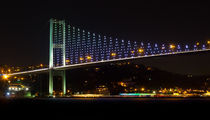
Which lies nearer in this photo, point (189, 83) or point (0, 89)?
point (0, 89)

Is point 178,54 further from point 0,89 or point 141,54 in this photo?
point 0,89

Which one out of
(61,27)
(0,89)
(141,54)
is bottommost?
(0,89)

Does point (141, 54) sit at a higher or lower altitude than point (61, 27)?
lower

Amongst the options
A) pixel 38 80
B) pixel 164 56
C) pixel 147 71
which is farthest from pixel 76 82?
pixel 164 56

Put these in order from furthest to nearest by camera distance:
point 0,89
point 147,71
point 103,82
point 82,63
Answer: point 147,71
point 103,82
point 0,89
point 82,63

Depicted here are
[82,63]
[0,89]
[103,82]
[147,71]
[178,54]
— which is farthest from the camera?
[147,71]

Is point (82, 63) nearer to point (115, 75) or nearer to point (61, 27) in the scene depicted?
point (61, 27)

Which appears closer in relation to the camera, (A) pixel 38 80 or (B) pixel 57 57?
(B) pixel 57 57

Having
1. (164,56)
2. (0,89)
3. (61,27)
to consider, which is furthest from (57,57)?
(164,56)

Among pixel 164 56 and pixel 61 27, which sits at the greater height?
pixel 61 27
